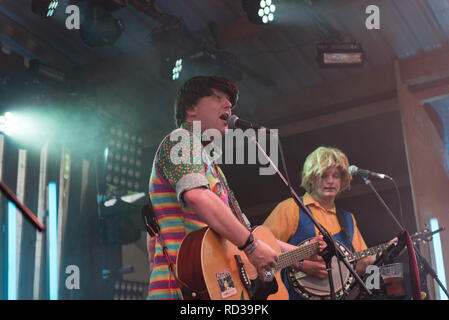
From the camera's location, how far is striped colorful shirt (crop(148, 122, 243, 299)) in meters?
2.42

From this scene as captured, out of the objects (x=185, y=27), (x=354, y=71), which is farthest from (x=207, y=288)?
(x=354, y=71)

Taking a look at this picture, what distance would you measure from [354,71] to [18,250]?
13.9 feet

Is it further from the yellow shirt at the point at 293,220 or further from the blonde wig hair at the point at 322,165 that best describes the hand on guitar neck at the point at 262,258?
the blonde wig hair at the point at 322,165

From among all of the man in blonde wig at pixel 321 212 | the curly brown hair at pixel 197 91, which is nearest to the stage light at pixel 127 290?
the man in blonde wig at pixel 321 212

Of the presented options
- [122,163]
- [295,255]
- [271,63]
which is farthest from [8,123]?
[295,255]

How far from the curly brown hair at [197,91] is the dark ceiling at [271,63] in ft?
6.69

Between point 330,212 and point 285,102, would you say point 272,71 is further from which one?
point 330,212

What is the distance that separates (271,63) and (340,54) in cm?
117

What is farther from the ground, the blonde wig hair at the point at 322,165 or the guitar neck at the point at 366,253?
the blonde wig hair at the point at 322,165

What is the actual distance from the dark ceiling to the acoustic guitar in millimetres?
2869

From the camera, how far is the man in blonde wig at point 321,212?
13.3 ft

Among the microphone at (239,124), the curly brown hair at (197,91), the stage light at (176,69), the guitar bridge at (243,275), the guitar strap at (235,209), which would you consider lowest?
the guitar bridge at (243,275)

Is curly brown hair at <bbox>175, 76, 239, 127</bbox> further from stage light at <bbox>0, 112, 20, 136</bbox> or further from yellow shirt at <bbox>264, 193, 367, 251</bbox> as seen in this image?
stage light at <bbox>0, 112, 20, 136</bbox>

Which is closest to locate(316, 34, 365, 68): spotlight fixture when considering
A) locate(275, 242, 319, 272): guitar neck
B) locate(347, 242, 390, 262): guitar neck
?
locate(347, 242, 390, 262): guitar neck
